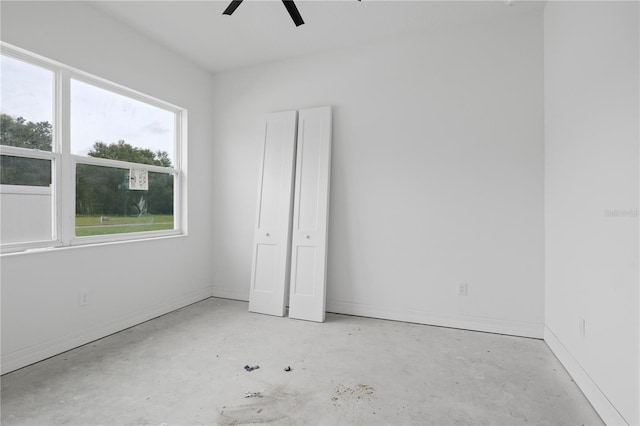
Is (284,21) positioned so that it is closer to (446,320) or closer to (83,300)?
(83,300)

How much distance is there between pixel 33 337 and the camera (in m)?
2.44

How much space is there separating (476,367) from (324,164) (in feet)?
7.69

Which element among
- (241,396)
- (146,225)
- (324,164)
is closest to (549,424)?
(241,396)

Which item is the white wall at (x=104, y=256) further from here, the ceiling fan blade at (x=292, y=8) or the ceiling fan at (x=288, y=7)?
the ceiling fan blade at (x=292, y=8)

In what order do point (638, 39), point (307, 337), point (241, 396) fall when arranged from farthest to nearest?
point (307, 337) < point (241, 396) < point (638, 39)

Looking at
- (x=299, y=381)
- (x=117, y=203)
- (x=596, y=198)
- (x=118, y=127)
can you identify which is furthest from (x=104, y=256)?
(x=596, y=198)

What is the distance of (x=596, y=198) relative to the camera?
197 centimetres

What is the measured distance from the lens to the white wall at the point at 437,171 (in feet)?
9.83

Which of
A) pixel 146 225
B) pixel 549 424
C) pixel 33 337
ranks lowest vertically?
pixel 549 424

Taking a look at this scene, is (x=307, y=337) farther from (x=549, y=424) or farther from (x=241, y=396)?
(x=549, y=424)

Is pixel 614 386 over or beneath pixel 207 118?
beneath

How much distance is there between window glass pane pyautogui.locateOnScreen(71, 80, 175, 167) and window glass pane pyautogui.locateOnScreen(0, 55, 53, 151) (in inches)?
7.7

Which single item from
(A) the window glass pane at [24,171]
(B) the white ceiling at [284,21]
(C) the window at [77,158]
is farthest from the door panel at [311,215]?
(A) the window glass pane at [24,171]

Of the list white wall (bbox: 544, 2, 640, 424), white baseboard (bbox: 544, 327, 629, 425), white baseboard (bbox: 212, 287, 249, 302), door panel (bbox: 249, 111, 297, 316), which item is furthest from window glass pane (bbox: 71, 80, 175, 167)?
white baseboard (bbox: 544, 327, 629, 425)
